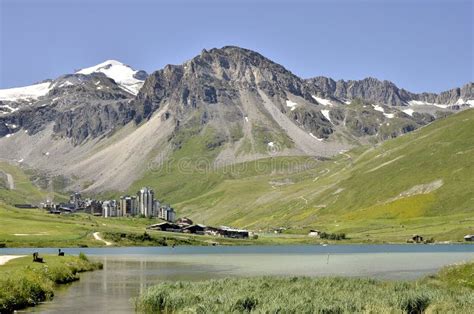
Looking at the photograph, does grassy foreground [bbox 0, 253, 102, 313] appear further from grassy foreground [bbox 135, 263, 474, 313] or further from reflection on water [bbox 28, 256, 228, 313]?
grassy foreground [bbox 135, 263, 474, 313]

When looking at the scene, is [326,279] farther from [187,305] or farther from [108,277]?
[108,277]

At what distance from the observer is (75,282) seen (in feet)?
259

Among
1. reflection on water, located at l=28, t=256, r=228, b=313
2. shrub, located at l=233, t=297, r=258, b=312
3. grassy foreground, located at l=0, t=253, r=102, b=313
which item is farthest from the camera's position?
reflection on water, located at l=28, t=256, r=228, b=313

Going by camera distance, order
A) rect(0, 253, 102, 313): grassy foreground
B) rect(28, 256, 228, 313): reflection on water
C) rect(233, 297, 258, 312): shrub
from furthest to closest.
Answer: rect(28, 256, 228, 313): reflection on water < rect(0, 253, 102, 313): grassy foreground < rect(233, 297, 258, 312): shrub

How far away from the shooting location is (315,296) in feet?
163

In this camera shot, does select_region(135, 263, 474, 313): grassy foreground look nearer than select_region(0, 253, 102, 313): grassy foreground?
Yes

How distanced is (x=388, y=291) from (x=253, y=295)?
11044 mm

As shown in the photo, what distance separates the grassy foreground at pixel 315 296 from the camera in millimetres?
43938

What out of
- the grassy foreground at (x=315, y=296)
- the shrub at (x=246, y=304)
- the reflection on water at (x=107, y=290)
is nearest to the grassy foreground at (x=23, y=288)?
the reflection on water at (x=107, y=290)

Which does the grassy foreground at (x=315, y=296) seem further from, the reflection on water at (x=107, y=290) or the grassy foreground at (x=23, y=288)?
the grassy foreground at (x=23, y=288)

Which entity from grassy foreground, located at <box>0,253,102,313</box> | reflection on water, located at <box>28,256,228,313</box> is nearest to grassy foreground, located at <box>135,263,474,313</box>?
reflection on water, located at <box>28,256,228,313</box>

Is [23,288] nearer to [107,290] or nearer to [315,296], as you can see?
[107,290]

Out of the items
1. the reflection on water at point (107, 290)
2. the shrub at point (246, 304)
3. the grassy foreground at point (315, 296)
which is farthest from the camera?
the reflection on water at point (107, 290)

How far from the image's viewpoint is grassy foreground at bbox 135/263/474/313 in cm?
4394
